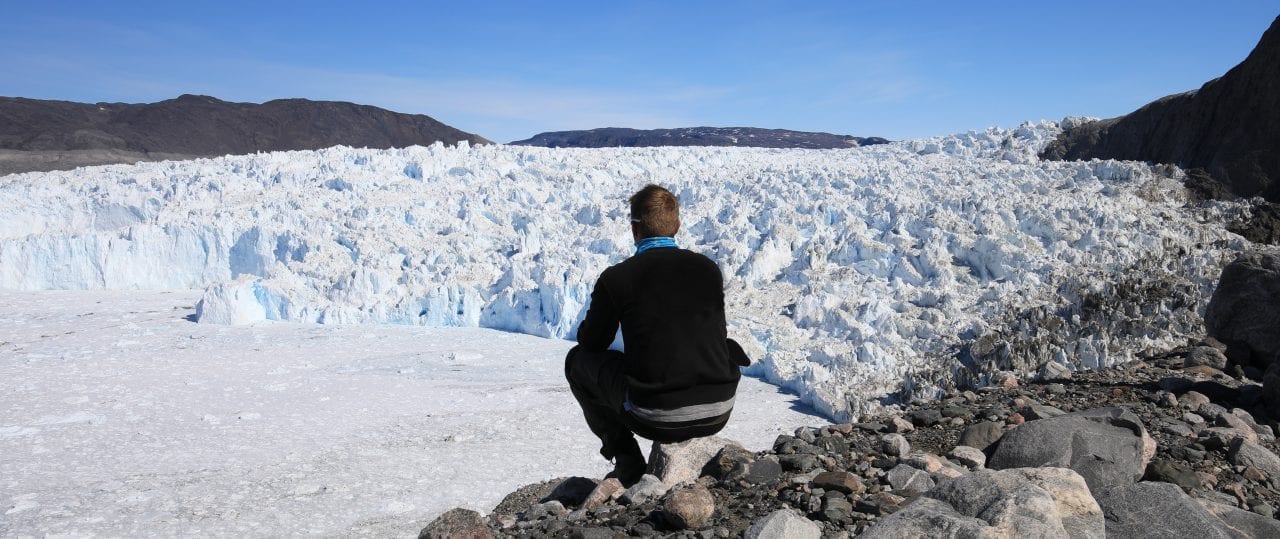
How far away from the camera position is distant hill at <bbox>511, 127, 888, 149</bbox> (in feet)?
130

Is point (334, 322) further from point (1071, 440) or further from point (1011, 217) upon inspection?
point (1071, 440)

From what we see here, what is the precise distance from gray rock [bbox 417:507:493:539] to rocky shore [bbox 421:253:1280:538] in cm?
1

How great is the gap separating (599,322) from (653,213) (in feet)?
1.31

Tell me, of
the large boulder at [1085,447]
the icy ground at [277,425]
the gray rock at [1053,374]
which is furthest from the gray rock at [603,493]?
the gray rock at [1053,374]

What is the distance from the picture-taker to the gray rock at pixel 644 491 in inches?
115

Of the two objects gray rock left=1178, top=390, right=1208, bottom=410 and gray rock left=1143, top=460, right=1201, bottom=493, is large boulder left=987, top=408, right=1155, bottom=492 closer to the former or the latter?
gray rock left=1143, top=460, right=1201, bottom=493

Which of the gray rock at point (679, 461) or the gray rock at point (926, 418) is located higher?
the gray rock at point (679, 461)

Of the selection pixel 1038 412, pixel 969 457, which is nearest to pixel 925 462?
pixel 969 457

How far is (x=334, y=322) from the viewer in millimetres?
11156

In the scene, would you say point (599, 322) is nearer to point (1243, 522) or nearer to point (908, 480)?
point (908, 480)

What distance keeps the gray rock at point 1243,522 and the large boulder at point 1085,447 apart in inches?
12.4

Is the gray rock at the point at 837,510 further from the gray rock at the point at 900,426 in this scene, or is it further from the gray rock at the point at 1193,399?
the gray rock at the point at 1193,399

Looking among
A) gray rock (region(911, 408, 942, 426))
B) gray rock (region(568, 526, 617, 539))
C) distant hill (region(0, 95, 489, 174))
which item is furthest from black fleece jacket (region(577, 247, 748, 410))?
distant hill (region(0, 95, 489, 174))

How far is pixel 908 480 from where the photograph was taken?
2.77 meters
